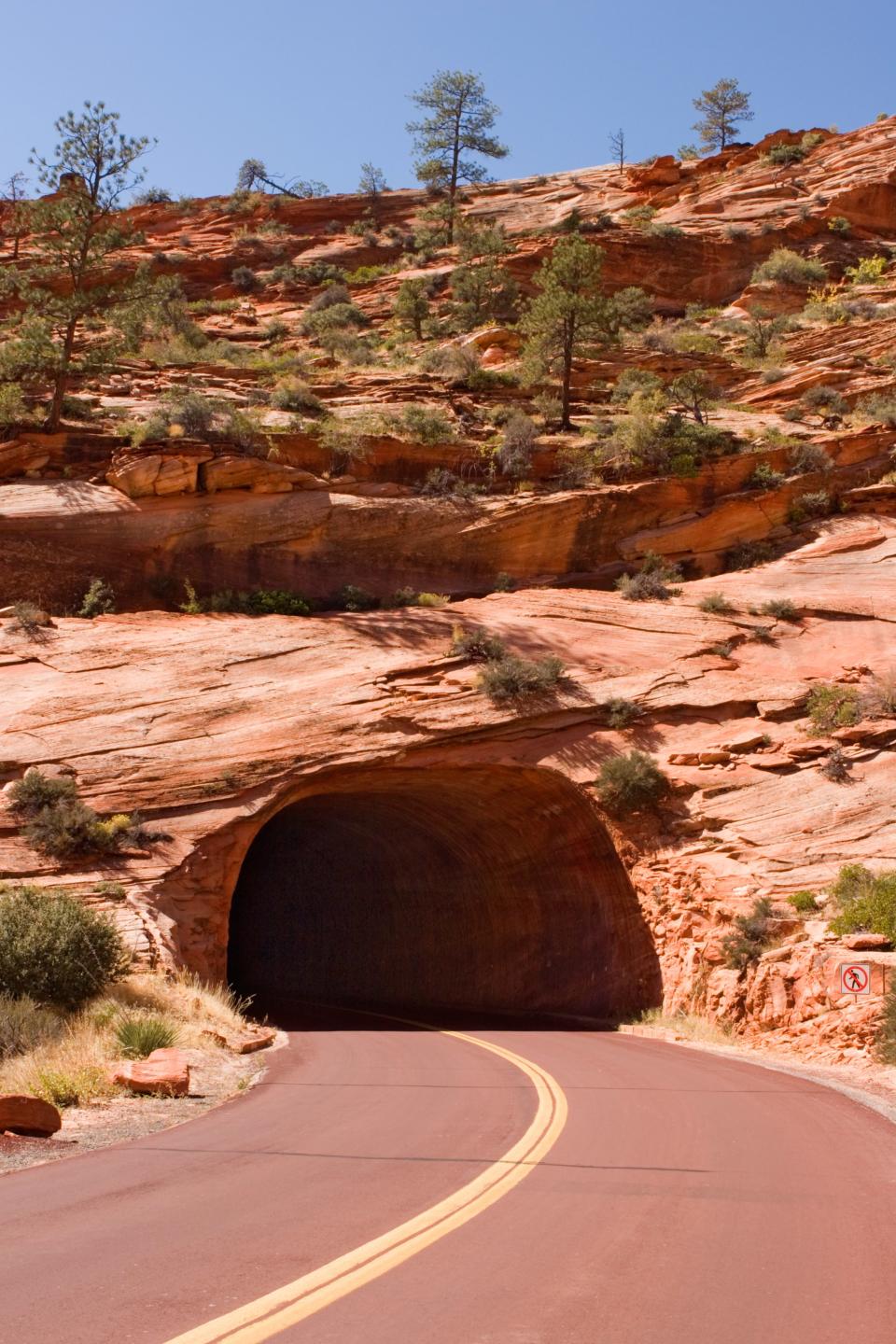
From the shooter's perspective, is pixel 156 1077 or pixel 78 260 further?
pixel 78 260

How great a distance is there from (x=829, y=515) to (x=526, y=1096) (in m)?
22.5

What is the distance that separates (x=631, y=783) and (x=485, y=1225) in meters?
16.5

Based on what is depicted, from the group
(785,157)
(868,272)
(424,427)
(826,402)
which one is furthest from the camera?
(785,157)

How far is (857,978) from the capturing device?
14711mm

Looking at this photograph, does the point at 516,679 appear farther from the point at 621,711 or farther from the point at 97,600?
the point at 97,600

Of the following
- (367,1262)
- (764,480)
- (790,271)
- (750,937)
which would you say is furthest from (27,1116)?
(790,271)

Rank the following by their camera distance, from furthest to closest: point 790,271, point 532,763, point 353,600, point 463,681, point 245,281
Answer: point 245,281 → point 790,271 → point 353,600 → point 463,681 → point 532,763

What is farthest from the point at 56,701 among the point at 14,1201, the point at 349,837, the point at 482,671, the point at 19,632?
the point at 14,1201

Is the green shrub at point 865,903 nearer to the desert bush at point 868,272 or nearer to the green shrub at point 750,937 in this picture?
the green shrub at point 750,937

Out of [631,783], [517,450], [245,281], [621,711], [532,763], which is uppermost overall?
[245,281]

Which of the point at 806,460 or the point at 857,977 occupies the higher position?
the point at 806,460

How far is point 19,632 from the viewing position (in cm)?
2362

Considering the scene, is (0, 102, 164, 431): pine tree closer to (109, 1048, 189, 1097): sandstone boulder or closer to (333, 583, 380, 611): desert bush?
(333, 583, 380, 611): desert bush

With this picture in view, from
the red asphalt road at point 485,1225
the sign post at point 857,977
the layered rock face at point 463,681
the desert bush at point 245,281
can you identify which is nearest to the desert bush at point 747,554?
the layered rock face at point 463,681
